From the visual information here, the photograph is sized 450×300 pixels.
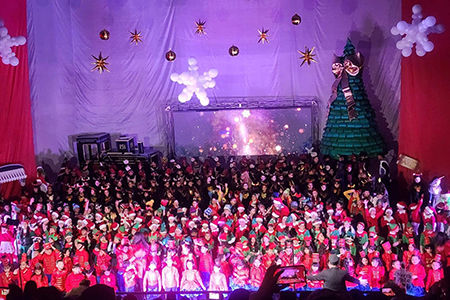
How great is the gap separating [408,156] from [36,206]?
352 inches

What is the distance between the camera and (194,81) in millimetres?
14117

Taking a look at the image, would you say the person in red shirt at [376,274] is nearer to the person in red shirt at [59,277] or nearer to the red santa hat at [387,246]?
the red santa hat at [387,246]

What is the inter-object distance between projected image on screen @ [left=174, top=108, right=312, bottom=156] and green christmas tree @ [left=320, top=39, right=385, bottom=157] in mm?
1464

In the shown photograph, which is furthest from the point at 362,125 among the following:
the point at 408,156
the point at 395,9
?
the point at 395,9

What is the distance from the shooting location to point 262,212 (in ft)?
33.9

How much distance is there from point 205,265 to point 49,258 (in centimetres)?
281

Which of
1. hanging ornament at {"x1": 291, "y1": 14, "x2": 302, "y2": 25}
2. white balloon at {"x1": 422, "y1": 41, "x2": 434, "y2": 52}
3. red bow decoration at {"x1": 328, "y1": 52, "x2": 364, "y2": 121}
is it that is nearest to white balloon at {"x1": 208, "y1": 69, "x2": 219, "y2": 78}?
hanging ornament at {"x1": 291, "y1": 14, "x2": 302, "y2": 25}

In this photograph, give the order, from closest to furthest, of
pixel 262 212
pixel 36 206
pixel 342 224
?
pixel 342 224 → pixel 262 212 → pixel 36 206

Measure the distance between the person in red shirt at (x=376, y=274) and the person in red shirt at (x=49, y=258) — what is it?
5.45 metres

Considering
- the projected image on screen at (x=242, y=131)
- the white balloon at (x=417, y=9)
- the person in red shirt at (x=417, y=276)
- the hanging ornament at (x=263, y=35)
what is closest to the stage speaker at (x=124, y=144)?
the projected image on screen at (x=242, y=131)

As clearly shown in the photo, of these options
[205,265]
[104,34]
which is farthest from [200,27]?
[205,265]

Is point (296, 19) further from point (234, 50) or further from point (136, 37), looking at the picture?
point (136, 37)

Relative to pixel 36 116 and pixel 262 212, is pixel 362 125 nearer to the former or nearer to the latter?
pixel 262 212

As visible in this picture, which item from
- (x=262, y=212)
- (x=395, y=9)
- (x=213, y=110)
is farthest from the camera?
(x=213, y=110)
